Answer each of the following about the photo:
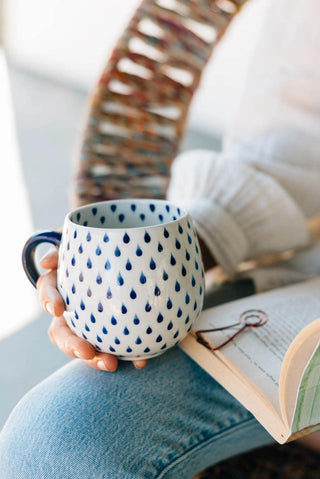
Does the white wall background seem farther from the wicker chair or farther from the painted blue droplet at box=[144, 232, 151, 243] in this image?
the painted blue droplet at box=[144, 232, 151, 243]

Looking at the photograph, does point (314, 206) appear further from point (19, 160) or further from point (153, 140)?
point (19, 160)

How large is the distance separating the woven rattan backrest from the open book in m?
0.29

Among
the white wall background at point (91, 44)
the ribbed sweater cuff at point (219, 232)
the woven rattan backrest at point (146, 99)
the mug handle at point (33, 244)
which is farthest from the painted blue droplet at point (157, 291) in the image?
the white wall background at point (91, 44)

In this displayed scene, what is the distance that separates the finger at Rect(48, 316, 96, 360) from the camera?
1.26ft

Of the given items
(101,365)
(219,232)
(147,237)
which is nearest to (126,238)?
(147,237)

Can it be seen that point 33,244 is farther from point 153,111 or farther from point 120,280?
point 153,111

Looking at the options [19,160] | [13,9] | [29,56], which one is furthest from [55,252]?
[13,9]

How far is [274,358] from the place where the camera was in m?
0.40

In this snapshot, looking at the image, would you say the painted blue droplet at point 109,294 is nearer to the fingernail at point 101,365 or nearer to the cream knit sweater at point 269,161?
the fingernail at point 101,365

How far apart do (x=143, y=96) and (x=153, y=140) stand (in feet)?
0.21

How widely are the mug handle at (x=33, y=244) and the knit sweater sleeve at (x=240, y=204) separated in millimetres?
195

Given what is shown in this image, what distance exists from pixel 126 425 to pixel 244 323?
12 centimetres

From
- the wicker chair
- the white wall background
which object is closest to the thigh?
the wicker chair

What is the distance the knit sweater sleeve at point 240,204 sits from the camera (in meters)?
0.58
